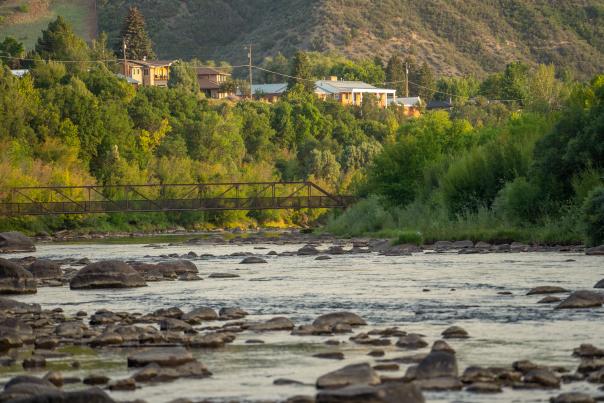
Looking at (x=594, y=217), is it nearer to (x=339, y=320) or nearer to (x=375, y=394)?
(x=339, y=320)

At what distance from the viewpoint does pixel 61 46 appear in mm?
157375

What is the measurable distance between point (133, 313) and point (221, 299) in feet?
14.2

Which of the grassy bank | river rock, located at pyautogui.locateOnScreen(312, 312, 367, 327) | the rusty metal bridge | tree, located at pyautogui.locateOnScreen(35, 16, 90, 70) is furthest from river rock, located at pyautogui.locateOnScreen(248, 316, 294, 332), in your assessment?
tree, located at pyautogui.locateOnScreen(35, 16, 90, 70)

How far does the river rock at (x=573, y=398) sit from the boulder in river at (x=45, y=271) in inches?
1093

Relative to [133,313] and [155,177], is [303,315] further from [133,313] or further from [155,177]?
[155,177]

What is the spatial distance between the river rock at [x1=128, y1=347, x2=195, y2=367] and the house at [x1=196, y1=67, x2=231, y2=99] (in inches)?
6463

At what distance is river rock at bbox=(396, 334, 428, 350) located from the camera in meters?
23.4

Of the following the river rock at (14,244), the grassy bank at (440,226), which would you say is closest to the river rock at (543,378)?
the grassy bank at (440,226)

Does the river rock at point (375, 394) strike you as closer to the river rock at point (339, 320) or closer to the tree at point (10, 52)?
the river rock at point (339, 320)

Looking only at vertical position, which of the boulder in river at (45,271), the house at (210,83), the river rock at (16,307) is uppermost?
the house at (210,83)

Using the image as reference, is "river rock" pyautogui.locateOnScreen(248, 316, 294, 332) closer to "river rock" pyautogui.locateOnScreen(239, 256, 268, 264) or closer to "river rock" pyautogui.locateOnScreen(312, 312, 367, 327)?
"river rock" pyautogui.locateOnScreen(312, 312, 367, 327)

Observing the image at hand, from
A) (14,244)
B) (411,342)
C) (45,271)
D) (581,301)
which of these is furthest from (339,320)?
(14,244)

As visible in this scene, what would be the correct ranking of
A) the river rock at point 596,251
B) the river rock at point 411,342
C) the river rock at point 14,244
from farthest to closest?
1. the river rock at point 14,244
2. the river rock at point 596,251
3. the river rock at point 411,342

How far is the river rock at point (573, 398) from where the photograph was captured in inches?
706
